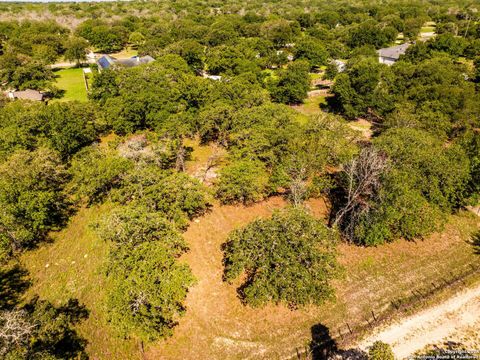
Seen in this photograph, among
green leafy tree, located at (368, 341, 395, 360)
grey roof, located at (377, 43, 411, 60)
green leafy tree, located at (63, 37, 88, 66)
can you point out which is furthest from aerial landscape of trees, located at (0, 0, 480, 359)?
grey roof, located at (377, 43, 411, 60)

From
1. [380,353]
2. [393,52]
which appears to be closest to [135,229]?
[380,353]

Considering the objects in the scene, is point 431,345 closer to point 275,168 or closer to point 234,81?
point 275,168

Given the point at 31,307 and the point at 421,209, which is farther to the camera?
the point at 421,209

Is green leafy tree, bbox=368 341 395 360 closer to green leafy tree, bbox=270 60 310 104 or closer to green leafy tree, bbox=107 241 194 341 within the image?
green leafy tree, bbox=107 241 194 341

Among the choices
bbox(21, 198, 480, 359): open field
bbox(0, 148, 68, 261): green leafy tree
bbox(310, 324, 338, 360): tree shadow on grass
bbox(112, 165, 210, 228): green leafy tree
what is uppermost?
bbox(112, 165, 210, 228): green leafy tree

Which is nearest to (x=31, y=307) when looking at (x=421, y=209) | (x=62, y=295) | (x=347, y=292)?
(x=62, y=295)

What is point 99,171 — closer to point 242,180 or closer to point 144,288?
point 242,180
